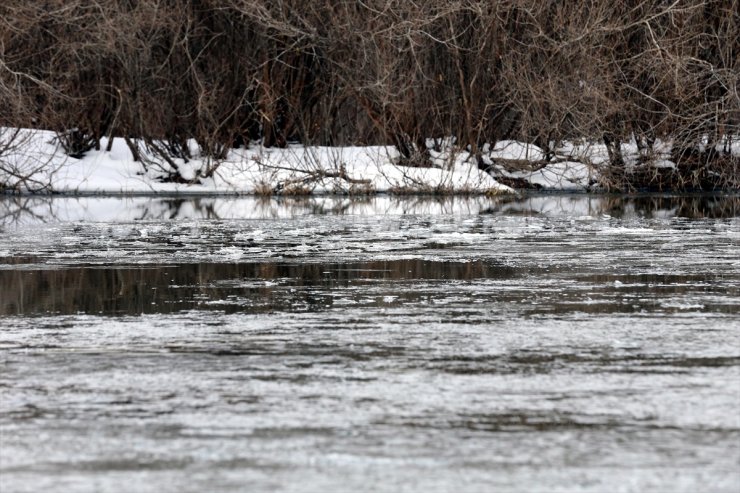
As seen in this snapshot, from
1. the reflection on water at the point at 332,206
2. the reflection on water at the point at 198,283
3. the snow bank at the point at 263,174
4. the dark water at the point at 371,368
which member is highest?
the snow bank at the point at 263,174

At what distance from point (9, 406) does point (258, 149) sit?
25586mm

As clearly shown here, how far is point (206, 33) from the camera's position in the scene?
104 feet

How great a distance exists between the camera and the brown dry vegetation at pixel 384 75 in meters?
26.5

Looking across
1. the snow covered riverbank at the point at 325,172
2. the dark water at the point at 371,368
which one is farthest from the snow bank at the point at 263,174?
the dark water at the point at 371,368

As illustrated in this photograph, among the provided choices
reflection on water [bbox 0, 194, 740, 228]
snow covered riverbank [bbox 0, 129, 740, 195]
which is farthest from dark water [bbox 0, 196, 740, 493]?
snow covered riverbank [bbox 0, 129, 740, 195]

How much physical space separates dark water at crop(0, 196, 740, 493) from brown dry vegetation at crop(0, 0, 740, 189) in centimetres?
1286

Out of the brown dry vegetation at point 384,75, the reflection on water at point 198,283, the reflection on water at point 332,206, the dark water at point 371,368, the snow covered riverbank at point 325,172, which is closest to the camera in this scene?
the dark water at point 371,368

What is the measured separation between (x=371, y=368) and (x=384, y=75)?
21478mm

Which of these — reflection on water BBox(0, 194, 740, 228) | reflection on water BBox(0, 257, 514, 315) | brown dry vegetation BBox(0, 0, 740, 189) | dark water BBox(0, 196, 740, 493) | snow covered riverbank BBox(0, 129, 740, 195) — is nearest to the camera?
dark water BBox(0, 196, 740, 493)

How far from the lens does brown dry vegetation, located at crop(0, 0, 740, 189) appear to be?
→ 26.5 meters

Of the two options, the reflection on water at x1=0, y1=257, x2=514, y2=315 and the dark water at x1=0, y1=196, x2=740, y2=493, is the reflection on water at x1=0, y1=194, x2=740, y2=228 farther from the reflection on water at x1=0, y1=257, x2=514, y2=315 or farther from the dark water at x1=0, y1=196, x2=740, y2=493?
the reflection on water at x1=0, y1=257, x2=514, y2=315

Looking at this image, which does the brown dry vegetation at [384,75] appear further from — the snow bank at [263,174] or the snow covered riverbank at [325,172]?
the snow bank at [263,174]

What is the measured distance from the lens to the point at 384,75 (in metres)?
27.8

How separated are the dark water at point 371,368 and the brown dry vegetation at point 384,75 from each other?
42.2 ft
